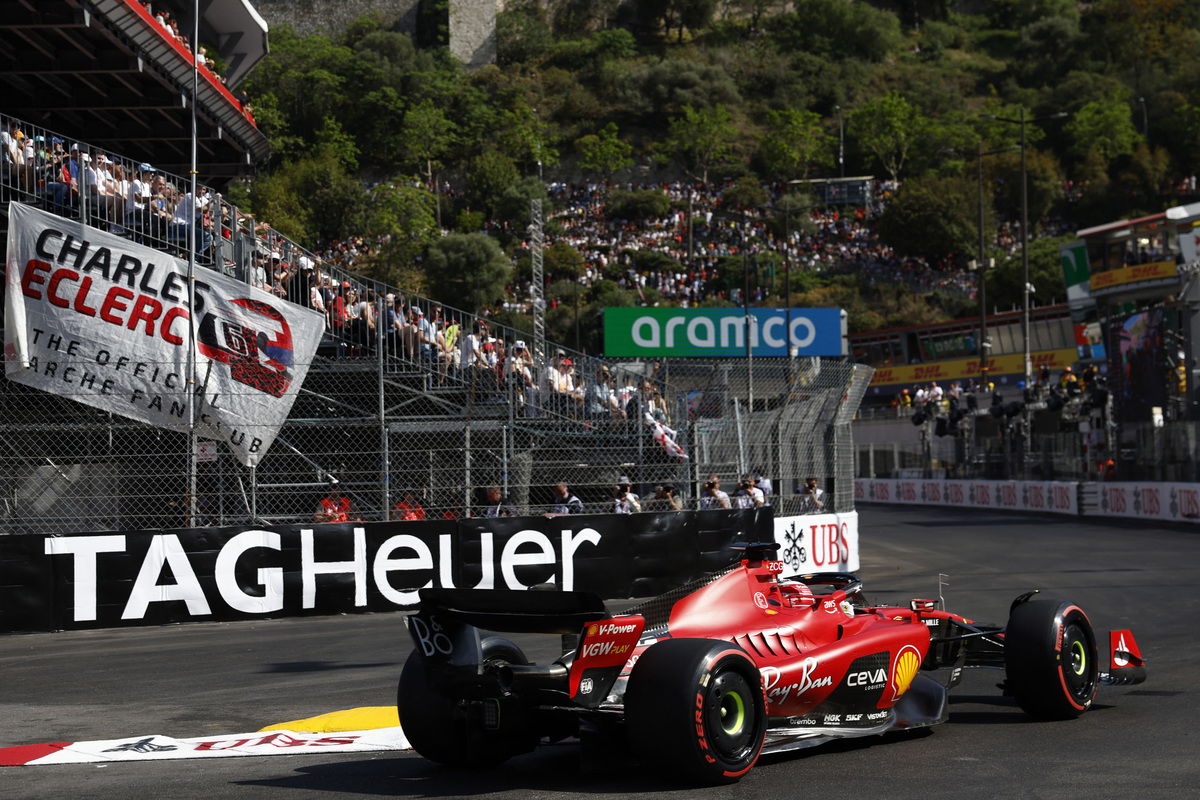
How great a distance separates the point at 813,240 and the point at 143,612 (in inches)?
3688

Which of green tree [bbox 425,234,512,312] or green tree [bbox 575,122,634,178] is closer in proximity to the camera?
green tree [bbox 425,234,512,312]

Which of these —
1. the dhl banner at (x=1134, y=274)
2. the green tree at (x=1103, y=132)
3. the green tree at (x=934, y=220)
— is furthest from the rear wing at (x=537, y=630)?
the green tree at (x=1103, y=132)

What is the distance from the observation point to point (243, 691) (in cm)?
1152

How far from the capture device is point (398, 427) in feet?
64.0

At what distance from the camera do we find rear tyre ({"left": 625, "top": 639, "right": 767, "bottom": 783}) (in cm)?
689

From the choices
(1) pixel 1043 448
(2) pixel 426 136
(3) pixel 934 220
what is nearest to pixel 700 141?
(2) pixel 426 136

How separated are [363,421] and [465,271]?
64.6m

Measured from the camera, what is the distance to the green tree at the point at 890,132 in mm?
125938

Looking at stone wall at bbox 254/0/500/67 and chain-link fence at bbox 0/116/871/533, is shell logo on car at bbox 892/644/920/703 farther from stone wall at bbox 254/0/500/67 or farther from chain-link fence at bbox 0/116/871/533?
stone wall at bbox 254/0/500/67

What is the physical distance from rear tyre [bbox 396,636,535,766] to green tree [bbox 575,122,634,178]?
365ft

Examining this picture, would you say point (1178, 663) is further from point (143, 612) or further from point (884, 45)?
point (884, 45)

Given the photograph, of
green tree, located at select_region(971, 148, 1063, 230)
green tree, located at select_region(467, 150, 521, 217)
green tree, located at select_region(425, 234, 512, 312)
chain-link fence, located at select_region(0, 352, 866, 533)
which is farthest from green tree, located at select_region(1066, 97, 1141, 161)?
chain-link fence, located at select_region(0, 352, 866, 533)

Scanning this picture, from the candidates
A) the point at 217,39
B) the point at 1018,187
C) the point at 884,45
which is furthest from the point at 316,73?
the point at 217,39

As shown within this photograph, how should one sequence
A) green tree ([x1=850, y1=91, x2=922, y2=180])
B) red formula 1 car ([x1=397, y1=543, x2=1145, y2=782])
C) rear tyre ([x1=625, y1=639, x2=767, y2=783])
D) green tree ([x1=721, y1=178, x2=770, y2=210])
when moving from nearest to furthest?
rear tyre ([x1=625, y1=639, x2=767, y2=783]) → red formula 1 car ([x1=397, y1=543, x2=1145, y2=782]) → green tree ([x1=721, y1=178, x2=770, y2=210]) → green tree ([x1=850, y1=91, x2=922, y2=180])
